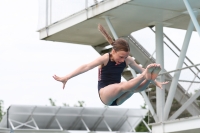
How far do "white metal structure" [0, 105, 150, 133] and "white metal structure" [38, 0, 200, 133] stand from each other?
7.84 metres

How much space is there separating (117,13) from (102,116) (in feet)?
44.0

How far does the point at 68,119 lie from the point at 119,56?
2305 centimetres

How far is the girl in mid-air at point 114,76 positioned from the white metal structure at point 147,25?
9.07m

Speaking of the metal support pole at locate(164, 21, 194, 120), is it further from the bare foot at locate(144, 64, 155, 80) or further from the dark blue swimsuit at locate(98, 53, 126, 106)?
the bare foot at locate(144, 64, 155, 80)

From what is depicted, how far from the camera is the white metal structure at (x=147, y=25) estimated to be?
22047 millimetres

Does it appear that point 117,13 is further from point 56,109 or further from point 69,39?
point 56,109

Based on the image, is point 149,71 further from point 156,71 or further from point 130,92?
point 130,92

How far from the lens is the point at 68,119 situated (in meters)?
34.6

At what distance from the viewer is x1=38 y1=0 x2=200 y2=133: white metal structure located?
22.0 m

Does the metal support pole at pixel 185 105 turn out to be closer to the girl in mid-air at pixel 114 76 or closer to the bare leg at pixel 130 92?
the girl in mid-air at pixel 114 76

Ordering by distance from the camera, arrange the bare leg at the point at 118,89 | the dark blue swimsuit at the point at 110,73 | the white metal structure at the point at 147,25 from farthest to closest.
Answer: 1. the white metal structure at the point at 147,25
2. the dark blue swimsuit at the point at 110,73
3. the bare leg at the point at 118,89

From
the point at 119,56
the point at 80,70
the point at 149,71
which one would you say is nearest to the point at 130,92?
the point at 119,56

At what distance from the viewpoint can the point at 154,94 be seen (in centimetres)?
2447

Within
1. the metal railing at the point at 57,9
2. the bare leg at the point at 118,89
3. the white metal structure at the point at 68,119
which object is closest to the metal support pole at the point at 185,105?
the metal railing at the point at 57,9
